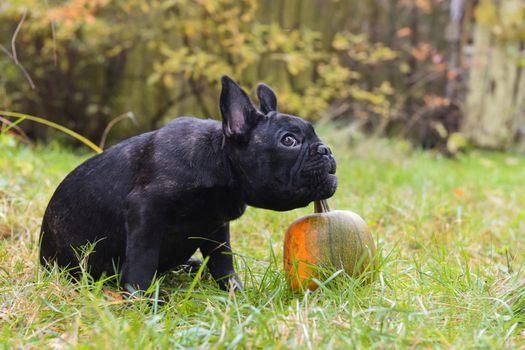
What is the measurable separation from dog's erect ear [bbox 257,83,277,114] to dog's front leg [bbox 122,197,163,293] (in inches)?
27.0

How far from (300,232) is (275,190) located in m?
0.22

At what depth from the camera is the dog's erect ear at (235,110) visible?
2.51m

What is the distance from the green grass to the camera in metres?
1.95

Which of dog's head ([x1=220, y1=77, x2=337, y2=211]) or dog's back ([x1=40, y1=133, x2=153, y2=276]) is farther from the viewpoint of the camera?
dog's back ([x1=40, y1=133, x2=153, y2=276])

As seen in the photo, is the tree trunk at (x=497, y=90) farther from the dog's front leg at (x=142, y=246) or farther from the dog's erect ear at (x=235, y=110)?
the dog's front leg at (x=142, y=246)

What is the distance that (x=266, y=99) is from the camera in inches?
109

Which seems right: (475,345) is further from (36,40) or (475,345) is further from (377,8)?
(377,8)

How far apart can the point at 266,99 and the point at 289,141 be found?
344 mm

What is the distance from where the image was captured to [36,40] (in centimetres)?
693

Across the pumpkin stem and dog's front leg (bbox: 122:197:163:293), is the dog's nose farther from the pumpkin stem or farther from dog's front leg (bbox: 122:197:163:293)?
dog's front leg (bbox: 122:197:163:293)

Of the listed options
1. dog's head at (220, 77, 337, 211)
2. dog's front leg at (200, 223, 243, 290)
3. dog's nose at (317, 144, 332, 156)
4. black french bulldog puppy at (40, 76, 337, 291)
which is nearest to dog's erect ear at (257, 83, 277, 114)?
black french bulldog puppy at (40, 76, 337, 291)

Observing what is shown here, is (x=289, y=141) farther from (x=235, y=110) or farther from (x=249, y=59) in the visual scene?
(x=249, y=59)

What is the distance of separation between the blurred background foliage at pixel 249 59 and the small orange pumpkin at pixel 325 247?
458cm

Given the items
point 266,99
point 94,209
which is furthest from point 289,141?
point 94,209
